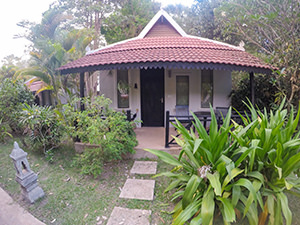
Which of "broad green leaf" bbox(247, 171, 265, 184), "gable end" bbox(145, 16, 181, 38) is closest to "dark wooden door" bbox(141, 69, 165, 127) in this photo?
"gable end" bbox(145, 16, 181, 38)

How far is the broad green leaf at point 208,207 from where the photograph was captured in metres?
2.22

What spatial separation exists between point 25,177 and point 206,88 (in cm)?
686

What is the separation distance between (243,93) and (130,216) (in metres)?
7.03

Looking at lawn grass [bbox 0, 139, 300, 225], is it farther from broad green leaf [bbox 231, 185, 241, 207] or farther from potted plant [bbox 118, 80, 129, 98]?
potted plant [bbox 118, 80, 129, 98]

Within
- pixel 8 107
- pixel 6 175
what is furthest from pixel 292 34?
pixel 8 107

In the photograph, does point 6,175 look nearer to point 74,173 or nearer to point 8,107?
point 74,173

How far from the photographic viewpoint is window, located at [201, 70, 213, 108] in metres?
7.75

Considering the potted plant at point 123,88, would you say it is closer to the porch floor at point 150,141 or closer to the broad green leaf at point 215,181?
the porch floor at point 150,141

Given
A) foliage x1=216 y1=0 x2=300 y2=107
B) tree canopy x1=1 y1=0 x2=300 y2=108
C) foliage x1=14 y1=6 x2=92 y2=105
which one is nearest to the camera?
foliage x1=216 y1=0 x2=300 y2=107

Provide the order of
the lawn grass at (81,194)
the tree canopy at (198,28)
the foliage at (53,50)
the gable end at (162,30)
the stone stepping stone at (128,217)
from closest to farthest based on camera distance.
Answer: the stone stepping stone at (128,217) → the lawn grass at (81,194) → the tree canopy at (198,28) → the foliage at (53,50) → the gable end at (162,30)

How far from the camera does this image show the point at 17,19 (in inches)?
377

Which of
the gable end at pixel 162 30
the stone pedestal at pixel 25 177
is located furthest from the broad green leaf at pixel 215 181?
the gable end at pixel 162 30

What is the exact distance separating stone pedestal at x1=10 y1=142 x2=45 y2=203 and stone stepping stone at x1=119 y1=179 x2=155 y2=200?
1.55 metres

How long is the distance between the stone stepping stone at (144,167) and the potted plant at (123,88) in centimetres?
374
